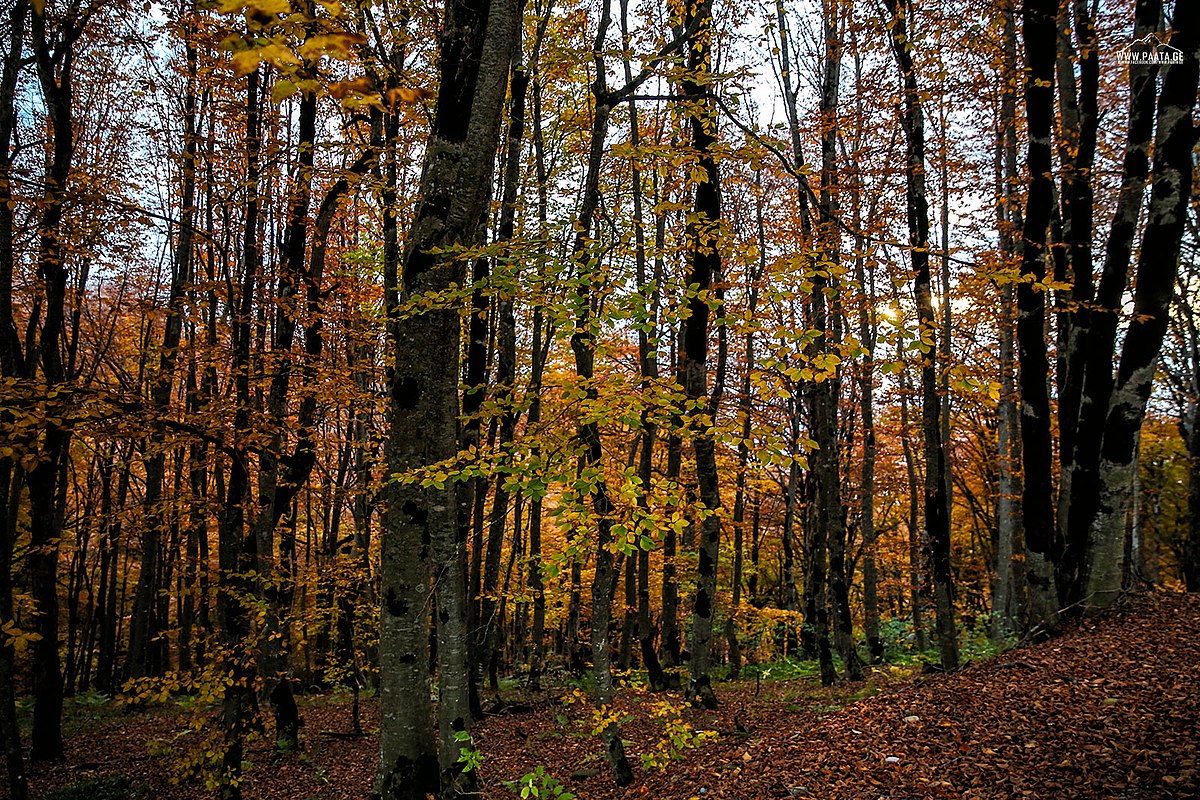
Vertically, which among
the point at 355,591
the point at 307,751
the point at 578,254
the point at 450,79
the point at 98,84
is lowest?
the point at 307,751

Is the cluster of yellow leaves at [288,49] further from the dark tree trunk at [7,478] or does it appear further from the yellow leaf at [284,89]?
the dark tree trunk at [7,478]

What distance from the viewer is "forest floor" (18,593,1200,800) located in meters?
4.20

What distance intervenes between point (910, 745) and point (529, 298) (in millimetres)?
5012

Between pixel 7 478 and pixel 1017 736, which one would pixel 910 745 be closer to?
pixel 1017 736

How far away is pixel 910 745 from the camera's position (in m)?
5.29

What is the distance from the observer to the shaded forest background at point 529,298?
4.05 metres

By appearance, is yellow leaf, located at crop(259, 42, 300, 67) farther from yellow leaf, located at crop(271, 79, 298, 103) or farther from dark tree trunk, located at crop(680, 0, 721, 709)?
dark tree trunk, located at crop(680, 0, 721, 709)

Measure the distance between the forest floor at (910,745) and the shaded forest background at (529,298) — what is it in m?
0.87

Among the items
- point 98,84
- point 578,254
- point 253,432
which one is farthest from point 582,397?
point 98,84

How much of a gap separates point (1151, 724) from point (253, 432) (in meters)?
8.38

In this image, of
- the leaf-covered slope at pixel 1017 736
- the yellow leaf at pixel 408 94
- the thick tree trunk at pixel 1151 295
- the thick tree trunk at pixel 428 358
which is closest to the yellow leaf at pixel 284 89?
the yellow leaf at pixel 408 94

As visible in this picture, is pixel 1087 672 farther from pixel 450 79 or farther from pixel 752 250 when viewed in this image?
pixel 450 79

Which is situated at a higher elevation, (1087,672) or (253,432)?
(253,432)

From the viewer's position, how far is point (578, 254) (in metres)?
4.20
